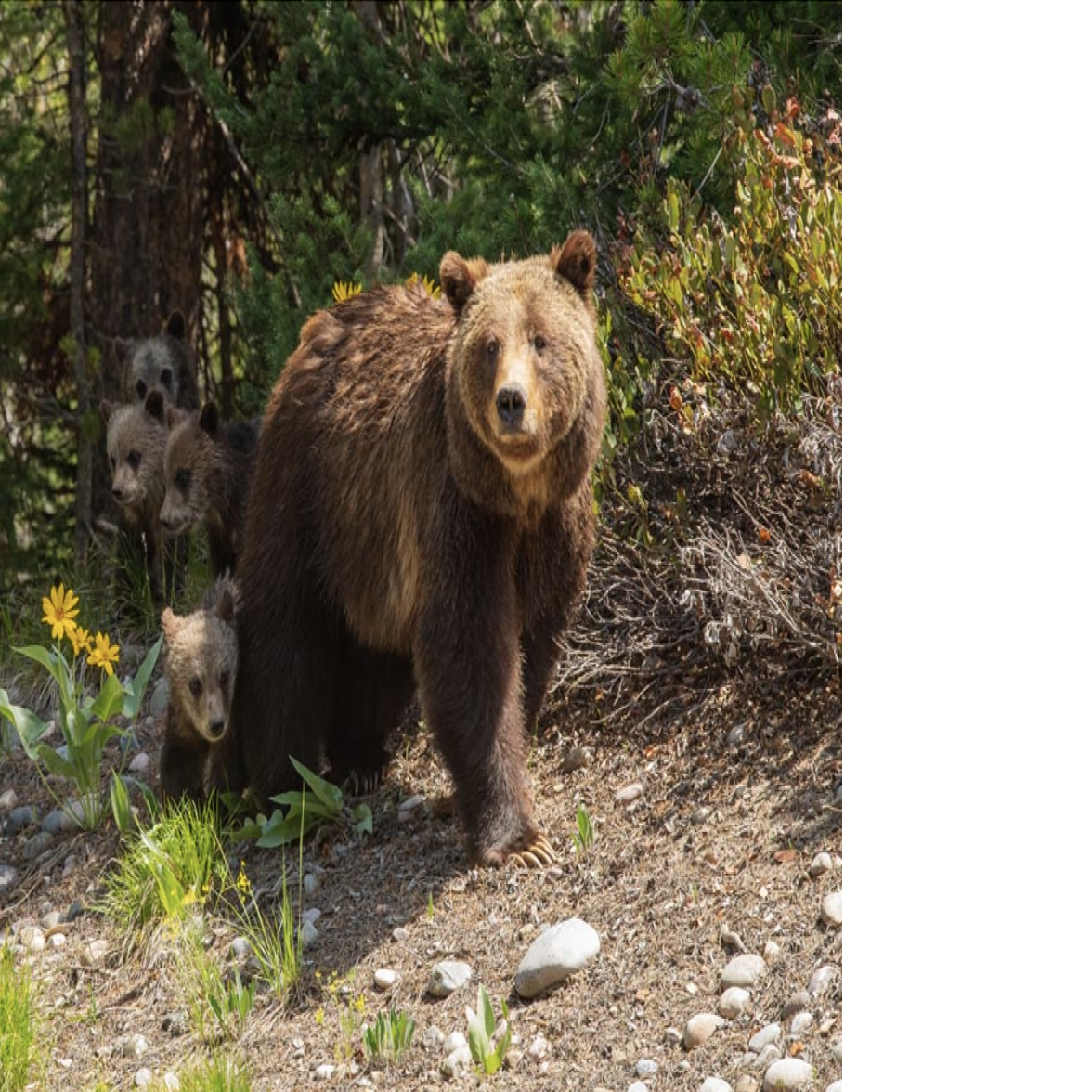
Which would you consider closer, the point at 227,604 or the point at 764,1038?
the point at 764,1038

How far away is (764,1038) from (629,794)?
4.91 feet

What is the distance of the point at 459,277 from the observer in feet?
16.9

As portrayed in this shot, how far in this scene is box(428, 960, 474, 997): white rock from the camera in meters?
4.60

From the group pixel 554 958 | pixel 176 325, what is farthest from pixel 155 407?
pixel 554 958

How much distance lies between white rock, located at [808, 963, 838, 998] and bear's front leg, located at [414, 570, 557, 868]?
116cm

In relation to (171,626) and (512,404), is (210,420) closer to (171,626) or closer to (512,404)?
(171,626)

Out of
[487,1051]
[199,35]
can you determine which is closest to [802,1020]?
[487,1051]

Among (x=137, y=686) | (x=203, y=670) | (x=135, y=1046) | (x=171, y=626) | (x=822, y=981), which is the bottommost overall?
(x=135, y=1046)

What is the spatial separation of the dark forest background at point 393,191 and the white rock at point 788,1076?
2.52 meters

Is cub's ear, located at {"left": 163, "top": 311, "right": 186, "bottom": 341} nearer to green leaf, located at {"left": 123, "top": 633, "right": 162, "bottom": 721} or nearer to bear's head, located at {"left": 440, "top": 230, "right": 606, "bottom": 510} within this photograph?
green leaf, located at {"left": 123, "top": 633, "right": 162, "bottom": 721}

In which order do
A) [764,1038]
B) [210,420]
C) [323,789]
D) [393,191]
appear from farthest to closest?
[393,191] → [210,420] → [323,789] → [764,1038]

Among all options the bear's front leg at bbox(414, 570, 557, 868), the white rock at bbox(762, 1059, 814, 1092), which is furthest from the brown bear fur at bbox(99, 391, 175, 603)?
the white rock at bbox(762, 1059, 814, 1092)
